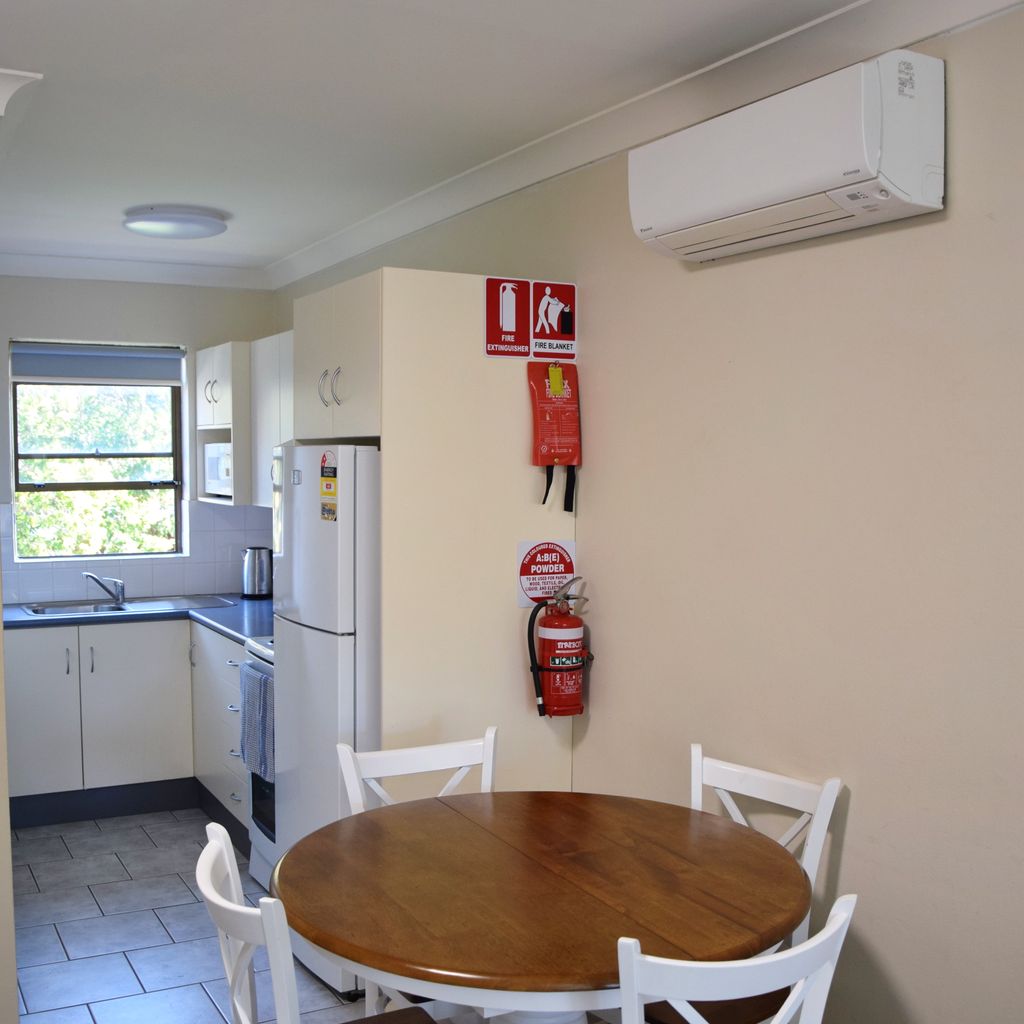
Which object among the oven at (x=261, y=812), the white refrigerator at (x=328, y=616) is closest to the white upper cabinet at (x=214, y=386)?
the oven at (x=261, y=812)

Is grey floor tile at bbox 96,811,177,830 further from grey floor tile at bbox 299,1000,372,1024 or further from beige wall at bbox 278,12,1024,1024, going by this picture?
beige wall at bbox 278,12,1024,1024

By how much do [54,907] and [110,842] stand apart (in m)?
0.72

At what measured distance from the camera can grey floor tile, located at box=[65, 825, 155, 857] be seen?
4605 mm

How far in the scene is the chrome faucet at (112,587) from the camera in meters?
5.30

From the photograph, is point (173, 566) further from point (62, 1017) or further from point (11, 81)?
point (11, 81)

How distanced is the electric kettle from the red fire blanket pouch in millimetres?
2584

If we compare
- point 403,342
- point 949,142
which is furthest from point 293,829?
point 949,142

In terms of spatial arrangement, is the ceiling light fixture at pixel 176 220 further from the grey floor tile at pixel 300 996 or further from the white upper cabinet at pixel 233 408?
the grey floor tile at pixel 300 996

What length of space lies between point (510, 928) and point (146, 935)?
234cm

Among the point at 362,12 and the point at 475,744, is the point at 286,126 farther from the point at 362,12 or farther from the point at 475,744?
the point at 475,744

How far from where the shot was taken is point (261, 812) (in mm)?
A: 4074

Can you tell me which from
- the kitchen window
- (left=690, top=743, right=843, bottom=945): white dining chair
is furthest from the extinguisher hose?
the kitchen window

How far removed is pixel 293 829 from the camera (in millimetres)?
3588

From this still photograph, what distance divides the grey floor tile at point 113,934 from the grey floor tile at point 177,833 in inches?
29.8
